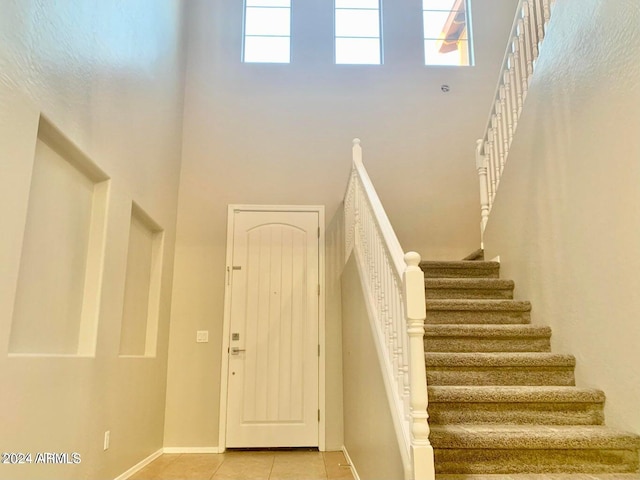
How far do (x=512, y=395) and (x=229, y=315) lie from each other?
290 cm

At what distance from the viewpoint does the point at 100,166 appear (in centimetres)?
299

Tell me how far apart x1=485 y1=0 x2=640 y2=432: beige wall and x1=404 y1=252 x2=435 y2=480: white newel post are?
3.78ft

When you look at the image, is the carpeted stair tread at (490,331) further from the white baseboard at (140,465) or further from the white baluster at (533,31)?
the white baseboard at (140,465)

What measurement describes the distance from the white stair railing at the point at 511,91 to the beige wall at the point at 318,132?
0.78 meters

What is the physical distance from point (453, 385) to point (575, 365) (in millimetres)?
745

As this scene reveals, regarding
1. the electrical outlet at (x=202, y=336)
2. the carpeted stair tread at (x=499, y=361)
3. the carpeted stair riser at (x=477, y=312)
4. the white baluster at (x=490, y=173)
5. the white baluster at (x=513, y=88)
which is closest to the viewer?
the carpeted stair tread at (x=499, y=361)

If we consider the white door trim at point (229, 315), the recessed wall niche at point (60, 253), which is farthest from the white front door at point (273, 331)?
the recessed wall niche at point (60, 253)

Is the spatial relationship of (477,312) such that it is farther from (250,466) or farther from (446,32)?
(446,32)

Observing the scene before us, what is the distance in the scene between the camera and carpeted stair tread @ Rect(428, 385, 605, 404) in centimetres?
245

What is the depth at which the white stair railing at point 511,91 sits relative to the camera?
139 inches

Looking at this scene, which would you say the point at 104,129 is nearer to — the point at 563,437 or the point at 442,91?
the point at 563,437

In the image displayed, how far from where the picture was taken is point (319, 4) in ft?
18.1

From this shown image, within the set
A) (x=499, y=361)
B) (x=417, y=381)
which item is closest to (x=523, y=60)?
(x=499, y=361)

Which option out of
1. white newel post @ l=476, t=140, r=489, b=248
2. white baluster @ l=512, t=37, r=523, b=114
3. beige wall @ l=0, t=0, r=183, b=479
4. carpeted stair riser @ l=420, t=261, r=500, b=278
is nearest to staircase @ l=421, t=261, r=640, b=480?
carpeted stair riser @ l=420, t=261, r=500, b=278
